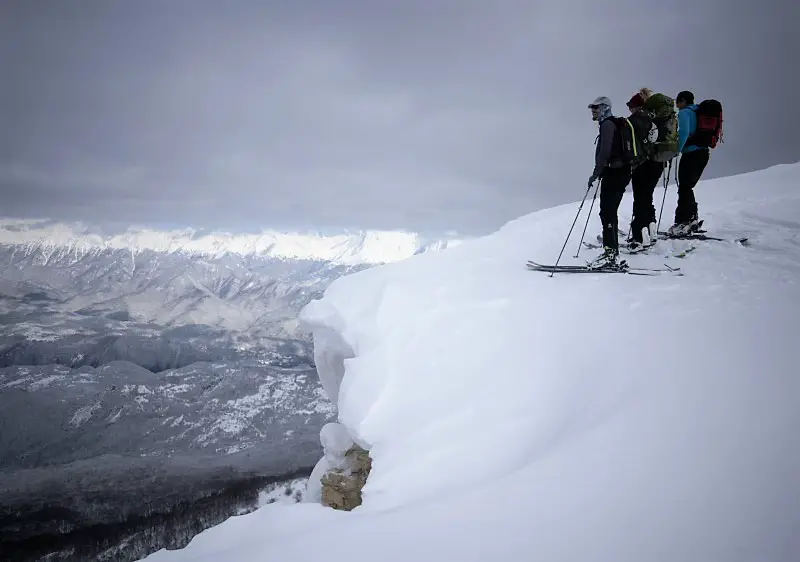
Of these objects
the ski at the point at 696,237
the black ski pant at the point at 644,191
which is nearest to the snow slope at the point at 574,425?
the ski at the point at 696,237

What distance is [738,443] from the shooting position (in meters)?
3.22

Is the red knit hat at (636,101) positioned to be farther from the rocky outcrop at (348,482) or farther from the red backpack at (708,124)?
the rocky outcrop at (348,482)

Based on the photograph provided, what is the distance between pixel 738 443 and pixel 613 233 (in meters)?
7.05

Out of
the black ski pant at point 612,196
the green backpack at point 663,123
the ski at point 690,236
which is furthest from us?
the ski at point 690,236

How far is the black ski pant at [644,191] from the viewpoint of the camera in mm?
10180

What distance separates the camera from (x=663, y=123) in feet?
31.8

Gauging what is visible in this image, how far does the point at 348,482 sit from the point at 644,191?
12.1 metres

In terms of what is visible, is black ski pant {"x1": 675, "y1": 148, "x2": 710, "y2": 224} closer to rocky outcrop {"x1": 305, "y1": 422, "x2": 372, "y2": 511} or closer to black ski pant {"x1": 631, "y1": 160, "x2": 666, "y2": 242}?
black ski pant {"x1": 631, "y1": 160, "x2": 666, "y2": 242}

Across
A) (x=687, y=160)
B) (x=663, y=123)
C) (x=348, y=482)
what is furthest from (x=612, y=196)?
(x=348, y=482)

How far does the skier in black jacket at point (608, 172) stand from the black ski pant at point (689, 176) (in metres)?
2.37

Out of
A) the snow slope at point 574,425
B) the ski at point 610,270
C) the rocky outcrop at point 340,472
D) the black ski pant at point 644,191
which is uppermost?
the black ski pant at point 644,191

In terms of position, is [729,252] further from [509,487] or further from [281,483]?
[281,483]

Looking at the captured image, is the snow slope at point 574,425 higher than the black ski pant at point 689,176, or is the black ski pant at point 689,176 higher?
the black ski pant at point 689,176

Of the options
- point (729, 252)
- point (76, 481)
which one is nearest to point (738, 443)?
point (729, 252)
